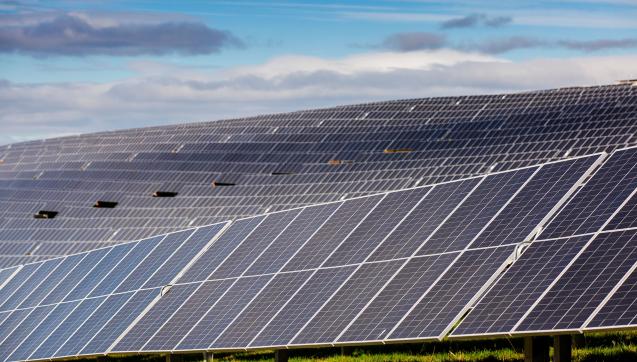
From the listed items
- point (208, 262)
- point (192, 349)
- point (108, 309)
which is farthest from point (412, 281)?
point (108, 309)

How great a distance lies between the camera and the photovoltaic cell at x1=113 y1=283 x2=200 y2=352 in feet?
78.0

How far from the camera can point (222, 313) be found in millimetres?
22953

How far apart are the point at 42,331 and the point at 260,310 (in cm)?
799

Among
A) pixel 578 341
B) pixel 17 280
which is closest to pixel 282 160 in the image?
pixel 17 280

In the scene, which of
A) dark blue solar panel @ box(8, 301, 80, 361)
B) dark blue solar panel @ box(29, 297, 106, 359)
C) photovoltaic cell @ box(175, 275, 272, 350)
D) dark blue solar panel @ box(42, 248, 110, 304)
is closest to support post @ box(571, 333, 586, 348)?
photovoltaic cell @ box(175, 275, 272, 350)

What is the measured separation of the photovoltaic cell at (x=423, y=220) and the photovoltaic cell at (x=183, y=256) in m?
6.14

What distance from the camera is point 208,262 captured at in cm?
2597

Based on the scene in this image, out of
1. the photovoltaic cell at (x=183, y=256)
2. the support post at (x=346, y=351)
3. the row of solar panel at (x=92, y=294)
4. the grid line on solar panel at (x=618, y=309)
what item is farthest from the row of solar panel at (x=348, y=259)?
the support post at (x=346, y=351)

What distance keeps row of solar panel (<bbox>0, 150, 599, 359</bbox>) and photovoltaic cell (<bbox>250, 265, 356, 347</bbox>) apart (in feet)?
0.12

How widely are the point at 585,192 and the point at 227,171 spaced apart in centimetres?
4834

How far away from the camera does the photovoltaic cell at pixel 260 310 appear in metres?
21.6

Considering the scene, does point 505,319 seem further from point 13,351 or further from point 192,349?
point 13,351

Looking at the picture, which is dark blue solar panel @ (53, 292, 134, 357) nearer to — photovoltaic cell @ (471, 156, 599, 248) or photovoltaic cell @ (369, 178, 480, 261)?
photovoltaic cell @ (369, 178, 480, 261)

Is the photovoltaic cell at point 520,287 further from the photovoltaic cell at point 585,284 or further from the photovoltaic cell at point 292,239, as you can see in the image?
the photovoltaic cell at point 292,239
